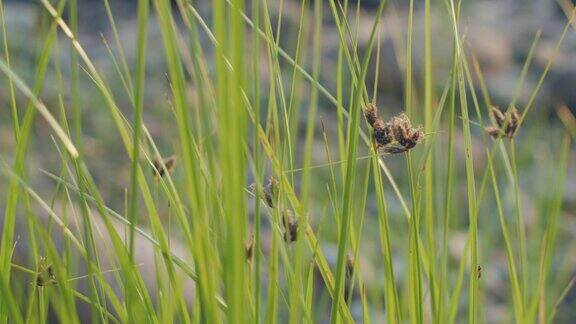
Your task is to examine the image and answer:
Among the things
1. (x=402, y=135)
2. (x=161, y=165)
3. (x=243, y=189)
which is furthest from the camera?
(x=161, y=165)

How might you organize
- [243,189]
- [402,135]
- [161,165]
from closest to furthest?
[243,189]
[402,135]
[161,165]

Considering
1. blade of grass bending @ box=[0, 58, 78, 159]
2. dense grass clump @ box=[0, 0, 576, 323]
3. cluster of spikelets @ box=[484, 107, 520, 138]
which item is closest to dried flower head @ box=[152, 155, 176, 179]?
dense grass clump @ box=[0, 0, 576, 323]

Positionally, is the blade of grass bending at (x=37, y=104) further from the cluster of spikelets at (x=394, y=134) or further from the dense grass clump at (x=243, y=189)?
the cluster of spikelets at (x=394, y=134)

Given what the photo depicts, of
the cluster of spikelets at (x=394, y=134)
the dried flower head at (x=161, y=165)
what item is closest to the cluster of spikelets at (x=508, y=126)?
the cluster of spikelets at (x=394, y=134)

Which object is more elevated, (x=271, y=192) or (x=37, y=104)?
(x=37, y=104)

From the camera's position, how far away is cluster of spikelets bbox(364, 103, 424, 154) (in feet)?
2.02

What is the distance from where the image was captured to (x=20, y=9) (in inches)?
162

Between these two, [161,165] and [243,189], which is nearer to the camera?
[243,189]

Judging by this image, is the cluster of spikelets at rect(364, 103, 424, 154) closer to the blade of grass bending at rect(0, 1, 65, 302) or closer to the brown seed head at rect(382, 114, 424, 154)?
the brown seed head at rect(382, 114, 424, 154)

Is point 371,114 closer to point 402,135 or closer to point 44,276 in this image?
point 402,135

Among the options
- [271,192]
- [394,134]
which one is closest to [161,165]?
[271,192]

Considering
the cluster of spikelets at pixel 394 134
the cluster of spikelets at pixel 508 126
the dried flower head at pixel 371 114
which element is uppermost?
the dried flower head at pixel 371 114

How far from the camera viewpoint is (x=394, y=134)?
62 cm

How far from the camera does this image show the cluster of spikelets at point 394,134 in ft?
2.02
